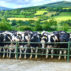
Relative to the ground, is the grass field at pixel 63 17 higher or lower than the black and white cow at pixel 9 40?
higher

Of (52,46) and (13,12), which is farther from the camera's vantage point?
(13,12)

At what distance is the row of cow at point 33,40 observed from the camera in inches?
392

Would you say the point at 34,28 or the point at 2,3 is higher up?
the point at 2,3

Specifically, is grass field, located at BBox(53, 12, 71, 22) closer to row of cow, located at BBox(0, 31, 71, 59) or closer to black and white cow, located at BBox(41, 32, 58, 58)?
row of cow, located at BBox(0, 31, 71, 59)

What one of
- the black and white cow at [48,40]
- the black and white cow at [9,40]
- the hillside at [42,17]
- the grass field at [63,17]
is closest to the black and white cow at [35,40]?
the black and white cow at [48,40]

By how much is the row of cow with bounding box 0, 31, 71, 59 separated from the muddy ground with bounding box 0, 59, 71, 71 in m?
0.63

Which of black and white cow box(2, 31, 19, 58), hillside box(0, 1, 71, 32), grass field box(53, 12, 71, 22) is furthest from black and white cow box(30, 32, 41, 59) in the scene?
grass field box(53, 12, 71, 22)

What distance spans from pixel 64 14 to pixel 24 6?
1.96 meters

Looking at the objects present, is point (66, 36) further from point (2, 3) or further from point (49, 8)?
point (2, 3)

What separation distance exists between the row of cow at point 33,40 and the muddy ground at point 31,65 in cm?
63

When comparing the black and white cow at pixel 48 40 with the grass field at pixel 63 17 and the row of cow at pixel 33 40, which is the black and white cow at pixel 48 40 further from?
the grass field at pixel 63 17

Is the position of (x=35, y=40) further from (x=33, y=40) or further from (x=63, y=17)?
(x=63, y=17)

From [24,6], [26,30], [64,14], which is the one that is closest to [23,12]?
[24,6]

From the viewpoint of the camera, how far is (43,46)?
9.99 meters
